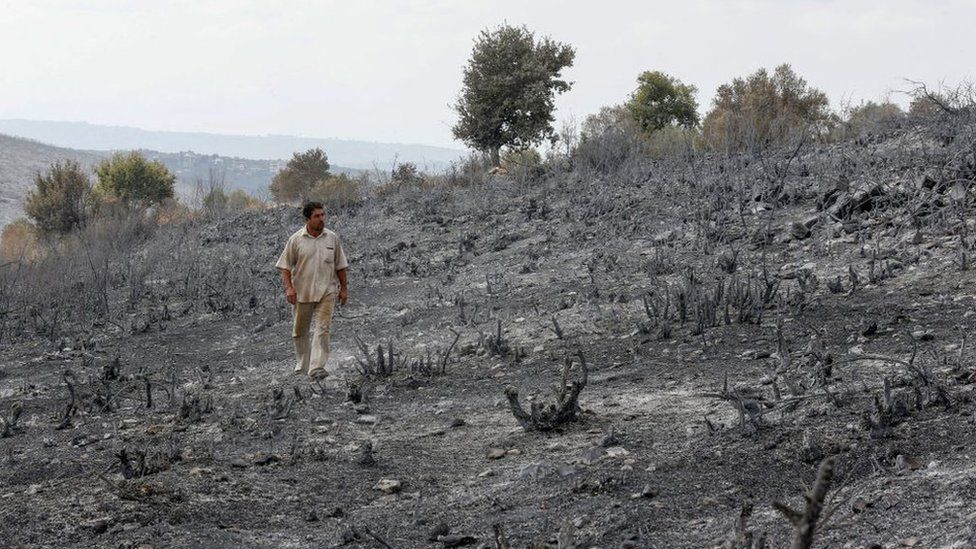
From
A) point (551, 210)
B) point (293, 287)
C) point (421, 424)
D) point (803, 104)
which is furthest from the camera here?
point (803, 104)

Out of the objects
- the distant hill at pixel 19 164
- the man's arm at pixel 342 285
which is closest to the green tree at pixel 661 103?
the man's arm at pixel 342 285

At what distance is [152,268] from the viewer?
18.5 meters

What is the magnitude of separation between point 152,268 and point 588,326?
1120 centimetres

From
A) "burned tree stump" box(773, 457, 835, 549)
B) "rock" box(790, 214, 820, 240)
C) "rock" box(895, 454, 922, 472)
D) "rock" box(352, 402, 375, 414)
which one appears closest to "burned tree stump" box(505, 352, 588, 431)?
"rock" box(352, 402, 375, 414)

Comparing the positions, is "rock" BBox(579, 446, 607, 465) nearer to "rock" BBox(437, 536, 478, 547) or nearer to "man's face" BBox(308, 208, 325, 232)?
"rock" BBox(437, 536, 478, 547)

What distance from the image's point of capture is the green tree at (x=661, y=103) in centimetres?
3950

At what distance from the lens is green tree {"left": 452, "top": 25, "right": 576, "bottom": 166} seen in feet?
104

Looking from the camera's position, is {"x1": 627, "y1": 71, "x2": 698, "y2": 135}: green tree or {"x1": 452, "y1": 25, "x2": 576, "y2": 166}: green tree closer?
{"x1": 452, "y1": 25, "x2": 576, "y2": 166}: green tree

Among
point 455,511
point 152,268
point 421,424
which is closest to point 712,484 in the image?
point 455,511

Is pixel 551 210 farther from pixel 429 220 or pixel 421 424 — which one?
A: pixel 421 424

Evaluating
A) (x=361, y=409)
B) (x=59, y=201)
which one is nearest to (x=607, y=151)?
(x=361, y=409)

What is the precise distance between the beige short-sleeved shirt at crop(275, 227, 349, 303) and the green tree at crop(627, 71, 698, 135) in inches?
1235

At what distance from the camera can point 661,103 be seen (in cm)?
3984

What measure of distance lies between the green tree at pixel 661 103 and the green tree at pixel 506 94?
7.65m
